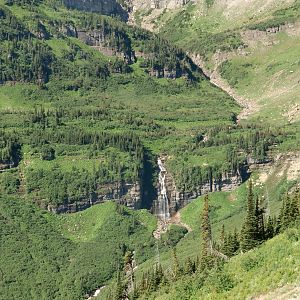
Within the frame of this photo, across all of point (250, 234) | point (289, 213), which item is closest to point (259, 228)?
point (250, 234)

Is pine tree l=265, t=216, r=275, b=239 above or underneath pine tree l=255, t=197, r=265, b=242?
underneath

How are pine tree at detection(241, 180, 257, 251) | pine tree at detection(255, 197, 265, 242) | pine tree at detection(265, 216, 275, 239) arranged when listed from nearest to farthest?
pine tree at detection(241, 180, 257, 251), pine tree at detection(255, 197, 265, 242), pine tree at detection(265, 216, 275, 239)

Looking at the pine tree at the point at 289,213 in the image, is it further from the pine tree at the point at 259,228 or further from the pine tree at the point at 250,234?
the pine tree at the point at 250,234

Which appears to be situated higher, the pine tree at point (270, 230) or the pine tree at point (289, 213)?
the pine tree at point (289, 213)

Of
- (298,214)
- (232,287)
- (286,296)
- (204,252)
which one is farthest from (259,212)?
(286,296)

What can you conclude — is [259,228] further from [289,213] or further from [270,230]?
[289,213]

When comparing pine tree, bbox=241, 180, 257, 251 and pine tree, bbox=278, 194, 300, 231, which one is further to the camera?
pine tree, bbox=278, 194, 300, 231

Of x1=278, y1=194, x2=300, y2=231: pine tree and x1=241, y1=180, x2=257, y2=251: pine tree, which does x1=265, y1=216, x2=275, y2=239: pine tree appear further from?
x1=241, y1=180, x2=257, y2=251: pine tree

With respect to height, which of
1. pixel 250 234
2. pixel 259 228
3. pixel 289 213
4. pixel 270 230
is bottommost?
pixel 270 230

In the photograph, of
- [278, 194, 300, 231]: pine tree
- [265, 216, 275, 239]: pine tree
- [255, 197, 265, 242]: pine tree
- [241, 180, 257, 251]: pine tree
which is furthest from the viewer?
[265, 216, 275, 239]: pine tree

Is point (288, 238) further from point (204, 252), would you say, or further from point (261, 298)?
point (204, 252)

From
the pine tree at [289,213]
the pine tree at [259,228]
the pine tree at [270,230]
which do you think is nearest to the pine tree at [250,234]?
the pine tree at [259,228]

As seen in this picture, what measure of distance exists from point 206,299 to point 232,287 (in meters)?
3.32

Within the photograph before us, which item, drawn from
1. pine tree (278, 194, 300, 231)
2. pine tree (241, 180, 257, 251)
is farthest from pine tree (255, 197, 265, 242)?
pine tree (278, 194, 300, 231)
